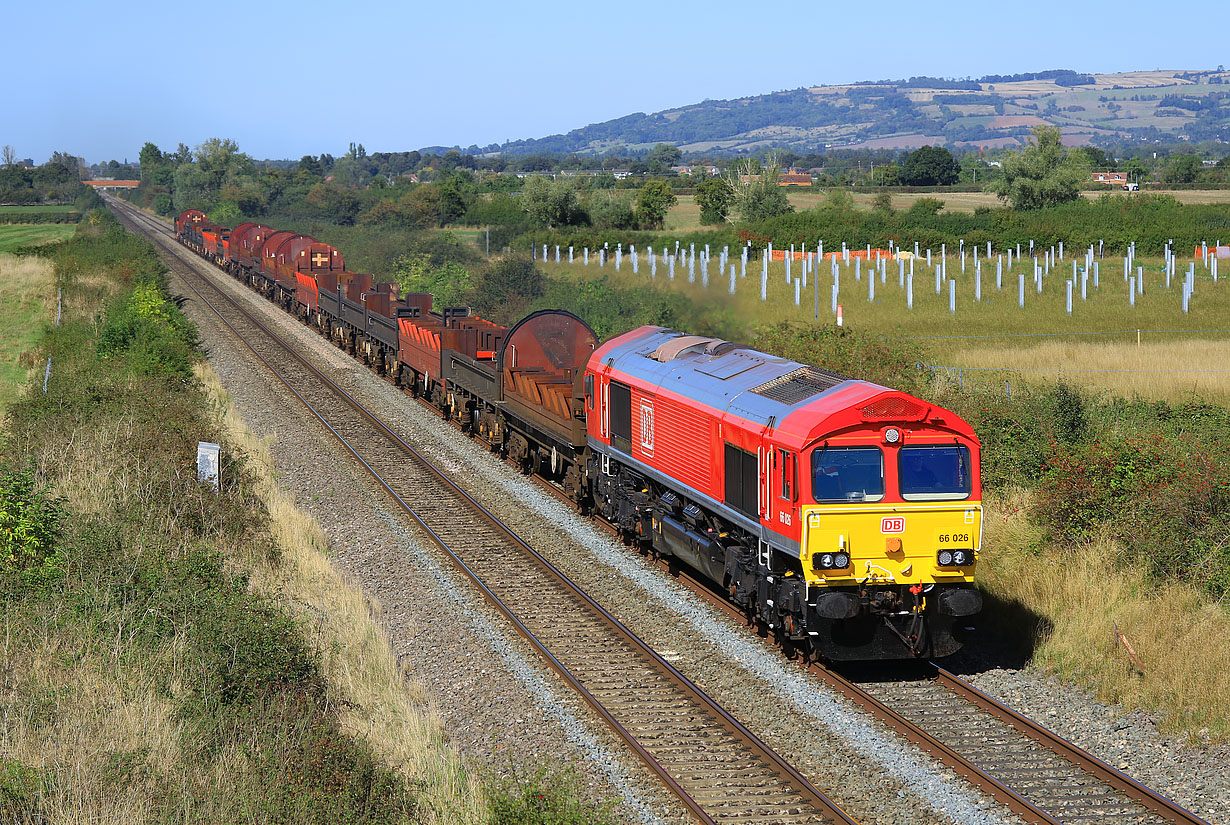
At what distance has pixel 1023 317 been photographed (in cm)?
4578

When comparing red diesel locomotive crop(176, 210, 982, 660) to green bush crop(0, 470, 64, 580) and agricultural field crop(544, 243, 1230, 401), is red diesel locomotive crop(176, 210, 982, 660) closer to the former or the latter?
green bush crop(0, 470, 64, 580)

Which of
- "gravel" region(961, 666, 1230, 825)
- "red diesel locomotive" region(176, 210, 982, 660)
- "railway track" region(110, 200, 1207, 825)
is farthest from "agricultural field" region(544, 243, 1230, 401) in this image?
"railway track" region(110, 200, 1207, 825)

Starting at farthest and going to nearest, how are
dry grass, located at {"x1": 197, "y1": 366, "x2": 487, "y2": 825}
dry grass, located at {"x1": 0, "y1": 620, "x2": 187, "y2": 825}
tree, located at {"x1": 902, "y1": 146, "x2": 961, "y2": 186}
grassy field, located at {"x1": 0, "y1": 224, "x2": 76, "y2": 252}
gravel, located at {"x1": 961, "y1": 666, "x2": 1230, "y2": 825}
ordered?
tree, located at {"x1": 902, "y1": 146, "x2": 961, "y2": 186} → grassy field, located at {"x1": 0, "y1": 224, "x2": 76, "y2": 252} → gravel, located at {"x1": 961, "y1": 666, "x2": 1230, "y2": 825} → dry grass, located at {"x1": 197, "y1": 366, "x2": 487, "y2": 825} → dry grass, located at {"x1": 0, "y1": 620, "x2": 187, "y2": 825}

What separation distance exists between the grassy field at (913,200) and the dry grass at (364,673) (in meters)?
74.8

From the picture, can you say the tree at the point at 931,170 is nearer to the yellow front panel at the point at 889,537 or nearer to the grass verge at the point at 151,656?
the grass verge at the point at 151,656

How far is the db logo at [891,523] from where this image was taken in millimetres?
12992

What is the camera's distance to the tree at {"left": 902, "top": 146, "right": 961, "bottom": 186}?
146250 millimetres

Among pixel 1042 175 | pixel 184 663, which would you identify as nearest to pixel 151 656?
pixel 184 663

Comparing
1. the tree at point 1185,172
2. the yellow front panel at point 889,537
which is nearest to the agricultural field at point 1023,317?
the yellow front panel at point 889,537

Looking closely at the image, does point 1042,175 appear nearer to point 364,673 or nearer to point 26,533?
point 364,673

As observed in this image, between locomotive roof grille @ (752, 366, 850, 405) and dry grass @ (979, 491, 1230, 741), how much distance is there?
4151 mm

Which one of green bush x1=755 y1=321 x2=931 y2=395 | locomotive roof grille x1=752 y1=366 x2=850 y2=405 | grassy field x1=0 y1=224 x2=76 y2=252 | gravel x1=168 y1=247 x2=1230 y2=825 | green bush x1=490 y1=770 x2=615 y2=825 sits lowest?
gravel x1=168 y1=247 x2=1230 y2=825

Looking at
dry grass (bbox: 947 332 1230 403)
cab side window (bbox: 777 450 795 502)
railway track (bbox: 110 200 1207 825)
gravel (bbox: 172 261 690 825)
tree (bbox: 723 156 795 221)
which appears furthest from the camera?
tree (bbox: 723 156 795 221)

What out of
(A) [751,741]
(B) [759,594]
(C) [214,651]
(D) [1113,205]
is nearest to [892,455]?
(B) [759,594]
